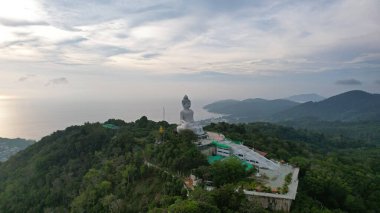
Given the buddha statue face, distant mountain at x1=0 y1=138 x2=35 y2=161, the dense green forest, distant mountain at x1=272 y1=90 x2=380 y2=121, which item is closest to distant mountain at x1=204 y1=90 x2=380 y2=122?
distant mountain at x1=272 y1=90 x2=380 y2=121

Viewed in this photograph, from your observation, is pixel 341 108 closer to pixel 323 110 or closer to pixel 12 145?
pixel 323 110

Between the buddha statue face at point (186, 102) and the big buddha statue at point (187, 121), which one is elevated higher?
the buddha statue face at point (186, 102)

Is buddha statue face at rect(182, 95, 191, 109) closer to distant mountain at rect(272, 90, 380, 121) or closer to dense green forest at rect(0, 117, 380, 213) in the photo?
dense green forest at rect(0, 117, 380, 213)

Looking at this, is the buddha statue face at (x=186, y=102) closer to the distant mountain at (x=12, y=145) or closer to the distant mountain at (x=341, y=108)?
the distant mountain at (x=12, y=145)

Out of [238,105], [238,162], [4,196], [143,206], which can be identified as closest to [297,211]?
[238,162]

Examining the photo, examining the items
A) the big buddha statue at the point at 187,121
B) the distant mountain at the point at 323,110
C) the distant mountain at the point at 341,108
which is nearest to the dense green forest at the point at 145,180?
the big buddha statue at the point at 187,121
